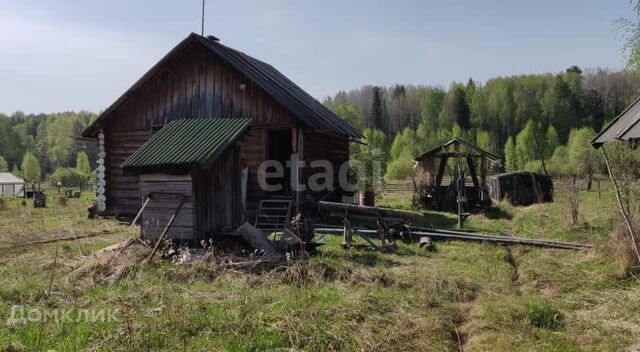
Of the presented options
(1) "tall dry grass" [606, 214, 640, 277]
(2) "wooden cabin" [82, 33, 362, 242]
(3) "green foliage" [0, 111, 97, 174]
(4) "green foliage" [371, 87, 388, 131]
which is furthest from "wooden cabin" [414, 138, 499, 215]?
(3) "green foliage" [0, 111, 97, 174]

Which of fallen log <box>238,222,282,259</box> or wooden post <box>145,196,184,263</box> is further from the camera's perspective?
fallen log <box>238,222,282,259</box>

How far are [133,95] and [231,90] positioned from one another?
379 centimetres

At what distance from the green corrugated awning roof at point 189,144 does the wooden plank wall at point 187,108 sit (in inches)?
185

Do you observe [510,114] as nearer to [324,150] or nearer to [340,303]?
[324,150]

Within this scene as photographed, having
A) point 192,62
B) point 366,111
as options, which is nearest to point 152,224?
point 192,62

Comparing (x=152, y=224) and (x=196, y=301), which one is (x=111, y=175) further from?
(x=196, y=301)

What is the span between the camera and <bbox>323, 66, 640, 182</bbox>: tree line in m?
73.6

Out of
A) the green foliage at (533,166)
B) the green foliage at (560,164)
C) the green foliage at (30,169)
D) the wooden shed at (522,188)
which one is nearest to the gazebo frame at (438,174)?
the wooden shed at (522,188)

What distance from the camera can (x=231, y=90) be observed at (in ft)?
52.4

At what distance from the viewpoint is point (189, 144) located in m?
9.88

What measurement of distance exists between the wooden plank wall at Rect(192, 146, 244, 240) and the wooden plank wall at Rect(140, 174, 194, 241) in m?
0.15

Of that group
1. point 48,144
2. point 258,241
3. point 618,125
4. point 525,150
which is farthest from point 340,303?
point 48,144

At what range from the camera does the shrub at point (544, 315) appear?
572 centimetres

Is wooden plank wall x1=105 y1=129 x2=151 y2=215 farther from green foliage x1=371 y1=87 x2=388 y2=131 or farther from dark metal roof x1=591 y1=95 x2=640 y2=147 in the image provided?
green foliage x1=371 y1=87 x2=388 y2=131
